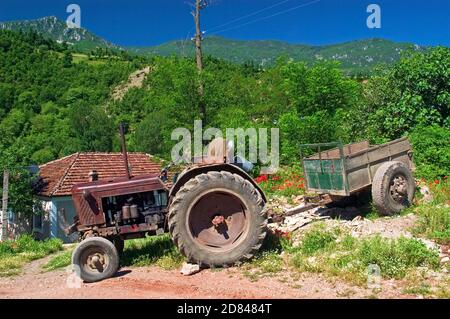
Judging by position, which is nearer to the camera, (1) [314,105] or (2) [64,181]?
(1) [314,105]

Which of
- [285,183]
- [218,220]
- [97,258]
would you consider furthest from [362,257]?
[285,183]

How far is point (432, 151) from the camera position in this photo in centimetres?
1205

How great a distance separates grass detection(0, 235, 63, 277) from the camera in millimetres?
9367

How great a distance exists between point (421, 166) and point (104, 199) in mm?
8804

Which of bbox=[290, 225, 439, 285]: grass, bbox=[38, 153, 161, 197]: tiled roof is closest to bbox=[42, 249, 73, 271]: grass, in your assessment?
bbox=[290, 225, 439, 285]: grass

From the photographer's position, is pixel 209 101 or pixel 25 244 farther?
pixel 209 101

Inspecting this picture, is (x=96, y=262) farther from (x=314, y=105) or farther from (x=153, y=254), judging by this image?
(x=314, y=105)

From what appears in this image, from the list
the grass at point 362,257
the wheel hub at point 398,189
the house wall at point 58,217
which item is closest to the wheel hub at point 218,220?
the grass at point 362,257

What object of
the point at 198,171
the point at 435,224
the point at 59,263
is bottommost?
the point at 59,263

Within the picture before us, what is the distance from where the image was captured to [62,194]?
17797mm

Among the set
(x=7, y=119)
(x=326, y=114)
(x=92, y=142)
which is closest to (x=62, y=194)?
(x=326, y=114)

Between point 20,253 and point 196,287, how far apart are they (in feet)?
25.8
